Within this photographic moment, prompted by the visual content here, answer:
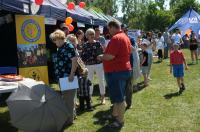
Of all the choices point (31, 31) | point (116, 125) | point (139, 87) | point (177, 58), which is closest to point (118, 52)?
point (116, 125)

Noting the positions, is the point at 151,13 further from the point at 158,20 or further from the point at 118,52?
the point at 118,52

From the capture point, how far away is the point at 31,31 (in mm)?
9008

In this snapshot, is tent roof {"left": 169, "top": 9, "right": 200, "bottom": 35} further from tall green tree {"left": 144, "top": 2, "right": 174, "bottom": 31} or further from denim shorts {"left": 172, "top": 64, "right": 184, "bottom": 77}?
tall green tree {"left": 144, "top": 2, "right": 174, "bottom": 31}

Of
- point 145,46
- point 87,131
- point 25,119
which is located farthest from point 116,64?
point 145,46

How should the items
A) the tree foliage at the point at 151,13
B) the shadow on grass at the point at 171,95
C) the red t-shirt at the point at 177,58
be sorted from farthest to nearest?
the tree foliage at the point at 151,13 < the red t-shirt at the point at 177,58 < the shadow on grass at the point at 171,95

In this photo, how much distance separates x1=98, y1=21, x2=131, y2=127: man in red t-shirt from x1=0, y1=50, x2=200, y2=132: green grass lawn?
20.8 inches

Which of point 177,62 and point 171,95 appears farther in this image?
point 177,62

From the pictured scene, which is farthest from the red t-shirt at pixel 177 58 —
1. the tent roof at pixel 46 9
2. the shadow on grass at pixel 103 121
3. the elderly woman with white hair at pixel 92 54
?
the tent roof at pixel 46 9

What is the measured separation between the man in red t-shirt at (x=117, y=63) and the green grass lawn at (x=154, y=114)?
1.73 ft

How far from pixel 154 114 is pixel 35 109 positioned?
2.85m

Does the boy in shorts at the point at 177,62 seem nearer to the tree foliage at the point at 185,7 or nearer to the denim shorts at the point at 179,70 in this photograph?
the denim shorts at the point at 179,70

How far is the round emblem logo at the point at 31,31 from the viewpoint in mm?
8844

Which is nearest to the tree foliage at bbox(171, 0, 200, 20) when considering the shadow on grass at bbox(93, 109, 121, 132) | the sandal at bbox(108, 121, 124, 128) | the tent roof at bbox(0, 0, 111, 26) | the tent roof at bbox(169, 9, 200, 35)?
the tent roof at bbox(169, 9, 200, 35)

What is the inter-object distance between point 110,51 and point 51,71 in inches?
257
